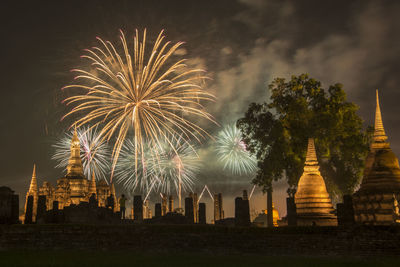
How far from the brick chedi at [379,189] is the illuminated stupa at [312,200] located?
1.65m

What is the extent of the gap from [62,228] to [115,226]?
6.75 ft

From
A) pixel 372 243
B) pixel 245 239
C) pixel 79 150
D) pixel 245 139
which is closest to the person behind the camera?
pixel 372 243

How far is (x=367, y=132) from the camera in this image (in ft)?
115

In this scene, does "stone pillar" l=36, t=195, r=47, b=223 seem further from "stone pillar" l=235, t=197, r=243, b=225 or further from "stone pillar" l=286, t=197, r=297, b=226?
"stone pillar" l=286, t=197, r=297, b=226

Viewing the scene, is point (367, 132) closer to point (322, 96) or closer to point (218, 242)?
point (322, 96)

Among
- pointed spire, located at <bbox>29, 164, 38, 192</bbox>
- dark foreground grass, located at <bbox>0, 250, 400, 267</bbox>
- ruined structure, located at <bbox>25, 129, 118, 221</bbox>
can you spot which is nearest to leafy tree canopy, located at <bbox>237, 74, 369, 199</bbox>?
dark foreground grass, located at <bbox>0, 250, 400, 267</bbox>

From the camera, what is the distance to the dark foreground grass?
579 inches

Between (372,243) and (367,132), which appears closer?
(372,243)

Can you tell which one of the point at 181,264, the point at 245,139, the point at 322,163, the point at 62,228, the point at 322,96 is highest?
the point at 322,96

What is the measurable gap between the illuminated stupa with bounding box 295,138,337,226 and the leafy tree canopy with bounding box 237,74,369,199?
4.12 meters

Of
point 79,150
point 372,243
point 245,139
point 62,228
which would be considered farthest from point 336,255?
point 79,150

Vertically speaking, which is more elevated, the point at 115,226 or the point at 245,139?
the point at 245,139

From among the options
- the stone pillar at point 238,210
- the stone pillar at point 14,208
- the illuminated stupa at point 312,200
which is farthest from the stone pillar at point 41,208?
the illuminated stupa at point 312,200

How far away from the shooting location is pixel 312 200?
90.8 feet
